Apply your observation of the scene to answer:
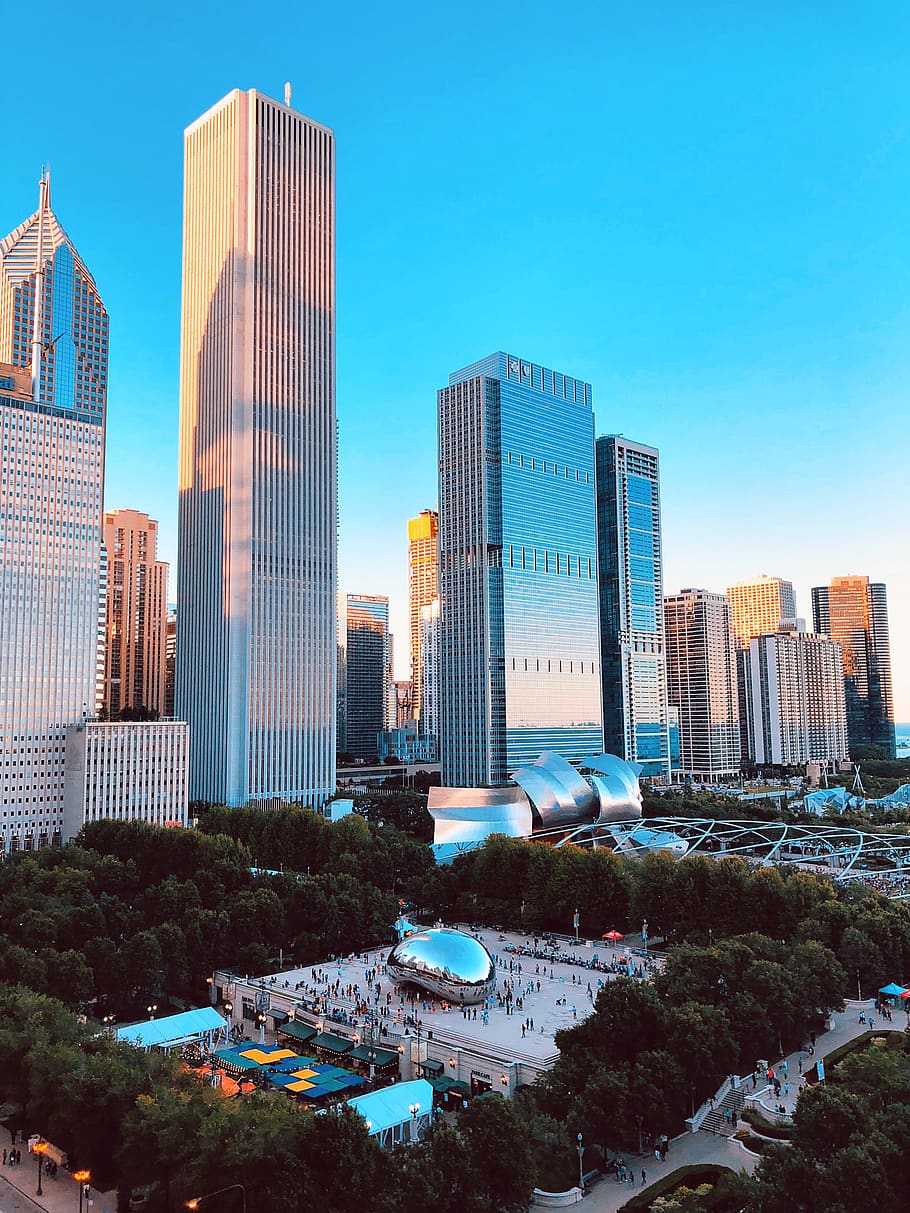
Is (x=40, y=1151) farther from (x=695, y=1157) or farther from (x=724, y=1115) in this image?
(x=724, y=1115)

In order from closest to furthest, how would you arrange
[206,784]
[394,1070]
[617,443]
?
[394,1070] → [206,784] → [617,443]

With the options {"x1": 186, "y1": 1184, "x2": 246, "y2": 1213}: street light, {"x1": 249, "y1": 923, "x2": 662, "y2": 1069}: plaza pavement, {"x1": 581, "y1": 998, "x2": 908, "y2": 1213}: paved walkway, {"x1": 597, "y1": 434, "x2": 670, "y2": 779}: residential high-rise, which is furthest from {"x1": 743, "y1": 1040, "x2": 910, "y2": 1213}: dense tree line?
{"x1": 597, "y1": 434, "x2": 670, "y2": 779}: residential high-rise

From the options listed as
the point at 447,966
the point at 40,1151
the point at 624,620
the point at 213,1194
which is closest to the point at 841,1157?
the point at 213,1194

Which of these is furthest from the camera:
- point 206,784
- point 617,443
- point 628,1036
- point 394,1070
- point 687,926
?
point 617,443

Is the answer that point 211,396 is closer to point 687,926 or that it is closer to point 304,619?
point 304,619

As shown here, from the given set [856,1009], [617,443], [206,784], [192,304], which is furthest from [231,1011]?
[617,443]

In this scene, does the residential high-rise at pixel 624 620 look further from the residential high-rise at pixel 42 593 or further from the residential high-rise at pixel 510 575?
the residential high-rise at pixel 42 593

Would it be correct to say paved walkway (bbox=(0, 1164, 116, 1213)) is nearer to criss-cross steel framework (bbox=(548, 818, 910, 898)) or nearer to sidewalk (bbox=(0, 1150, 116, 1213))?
sidewalk (bbox=(0, 1150, 116, 1213))
